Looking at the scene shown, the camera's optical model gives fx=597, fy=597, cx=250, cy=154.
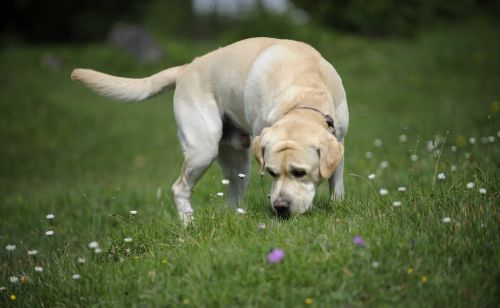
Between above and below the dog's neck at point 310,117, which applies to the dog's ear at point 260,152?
below

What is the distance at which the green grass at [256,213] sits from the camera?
127 inches

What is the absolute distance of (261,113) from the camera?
195 inches

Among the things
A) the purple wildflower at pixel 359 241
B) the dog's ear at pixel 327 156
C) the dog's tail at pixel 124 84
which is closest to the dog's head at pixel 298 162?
the dog's ear at pixel 327 156

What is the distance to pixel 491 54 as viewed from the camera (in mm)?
14352

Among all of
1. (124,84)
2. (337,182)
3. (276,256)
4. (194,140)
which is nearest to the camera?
(276,256)

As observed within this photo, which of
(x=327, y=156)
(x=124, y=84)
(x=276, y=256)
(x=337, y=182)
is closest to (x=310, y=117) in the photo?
(x=327, y=156)

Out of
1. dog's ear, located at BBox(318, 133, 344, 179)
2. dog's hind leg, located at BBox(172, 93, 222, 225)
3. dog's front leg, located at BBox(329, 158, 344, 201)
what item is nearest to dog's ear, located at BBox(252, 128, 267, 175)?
dog's ear, located at BBox(318, 133, 344, 179)

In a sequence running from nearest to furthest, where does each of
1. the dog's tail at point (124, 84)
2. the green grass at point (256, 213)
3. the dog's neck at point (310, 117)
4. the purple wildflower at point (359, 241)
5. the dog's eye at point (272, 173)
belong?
the green grass at point (256, 213)
the purple wildflower at point (359, 241)
the dog's eye at point (272, 173)
the dog's neck at point (310, 117)
the dog's tail at point (124, 84)

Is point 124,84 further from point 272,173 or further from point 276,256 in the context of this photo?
point 276,256

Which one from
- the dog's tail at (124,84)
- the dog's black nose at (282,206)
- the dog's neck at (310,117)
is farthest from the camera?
the dog's tail at (124,84)

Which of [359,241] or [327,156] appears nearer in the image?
[359,241]

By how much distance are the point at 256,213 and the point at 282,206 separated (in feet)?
0.92

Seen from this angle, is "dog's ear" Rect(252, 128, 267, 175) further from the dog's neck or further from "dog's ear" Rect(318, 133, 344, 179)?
"dog's ear" Rect(318, 133, 344, 179)

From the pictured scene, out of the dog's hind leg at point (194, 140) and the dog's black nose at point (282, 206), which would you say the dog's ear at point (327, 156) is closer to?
the dog's black nose at point (282, 206)
